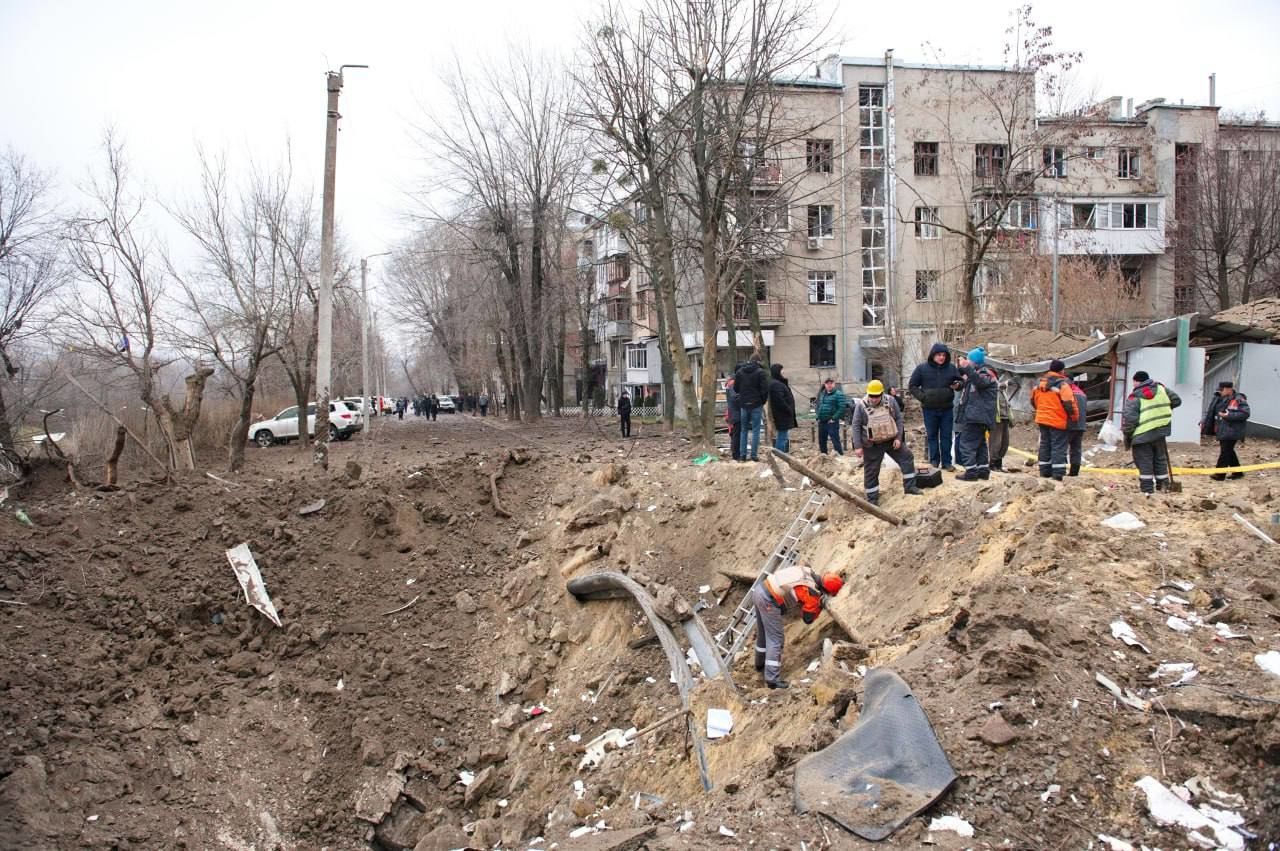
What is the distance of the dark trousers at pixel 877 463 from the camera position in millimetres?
9438

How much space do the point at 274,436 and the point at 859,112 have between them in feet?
96.7

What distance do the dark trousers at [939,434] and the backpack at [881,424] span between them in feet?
5.02

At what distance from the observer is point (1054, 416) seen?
9758 mm

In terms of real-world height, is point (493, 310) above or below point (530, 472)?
above

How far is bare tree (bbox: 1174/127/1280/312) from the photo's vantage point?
33969 millimetres

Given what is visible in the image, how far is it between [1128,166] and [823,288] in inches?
703

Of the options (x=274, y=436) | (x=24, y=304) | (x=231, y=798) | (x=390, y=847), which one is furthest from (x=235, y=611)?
(x=274, y=436)

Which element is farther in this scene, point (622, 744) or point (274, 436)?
point (274, 436)

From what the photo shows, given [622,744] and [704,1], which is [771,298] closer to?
[704,1]

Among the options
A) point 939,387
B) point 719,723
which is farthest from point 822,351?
point 719,723

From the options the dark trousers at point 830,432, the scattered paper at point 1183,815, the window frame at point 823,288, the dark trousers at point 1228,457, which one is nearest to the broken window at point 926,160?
the window frame at point 823,288

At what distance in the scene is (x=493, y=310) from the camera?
1581 inches

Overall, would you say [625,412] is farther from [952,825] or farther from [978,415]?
[952,825]

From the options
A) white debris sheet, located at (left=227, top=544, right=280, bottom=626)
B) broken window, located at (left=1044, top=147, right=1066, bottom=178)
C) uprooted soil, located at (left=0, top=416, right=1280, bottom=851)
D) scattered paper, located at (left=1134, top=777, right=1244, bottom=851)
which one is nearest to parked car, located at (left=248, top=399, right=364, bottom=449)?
uprooted soil, located at (left=0, top=416, right=1280, bottom=851)
